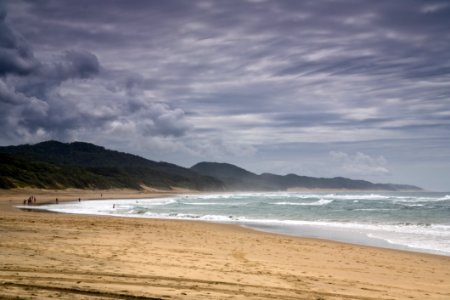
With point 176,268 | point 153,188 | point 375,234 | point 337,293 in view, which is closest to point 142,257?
point 176,268

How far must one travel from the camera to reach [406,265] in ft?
46.5

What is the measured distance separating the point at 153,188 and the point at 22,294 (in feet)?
574

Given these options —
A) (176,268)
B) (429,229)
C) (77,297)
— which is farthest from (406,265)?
(429,229)

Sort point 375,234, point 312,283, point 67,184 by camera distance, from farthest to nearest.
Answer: point 67,184
point 375,234
point 312,283

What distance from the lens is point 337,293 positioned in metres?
8.89

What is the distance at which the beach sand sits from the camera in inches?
309

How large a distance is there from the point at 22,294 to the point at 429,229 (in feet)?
91.3

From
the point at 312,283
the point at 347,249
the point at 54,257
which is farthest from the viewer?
the point at 347,249

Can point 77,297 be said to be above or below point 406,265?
above

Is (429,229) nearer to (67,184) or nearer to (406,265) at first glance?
(406,265)

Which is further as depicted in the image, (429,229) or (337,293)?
(429,229)

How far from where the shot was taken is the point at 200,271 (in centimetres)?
1031

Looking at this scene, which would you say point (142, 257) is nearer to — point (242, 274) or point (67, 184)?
point (242, 274)

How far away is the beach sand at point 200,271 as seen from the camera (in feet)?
25.7
